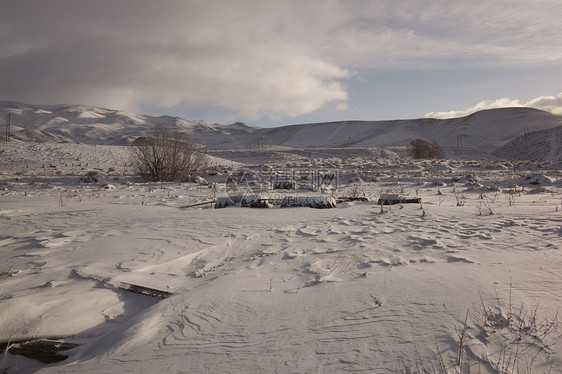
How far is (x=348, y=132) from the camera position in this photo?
74.4m

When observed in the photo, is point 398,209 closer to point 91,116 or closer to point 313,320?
point 313,320

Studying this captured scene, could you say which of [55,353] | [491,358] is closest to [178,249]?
[55,353]

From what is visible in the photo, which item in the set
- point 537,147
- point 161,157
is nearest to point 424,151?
point 537,147

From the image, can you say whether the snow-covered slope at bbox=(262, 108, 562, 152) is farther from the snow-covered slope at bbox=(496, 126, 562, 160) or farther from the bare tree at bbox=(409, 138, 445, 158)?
the bare tree at bbox=(409, 138, 445, 158)

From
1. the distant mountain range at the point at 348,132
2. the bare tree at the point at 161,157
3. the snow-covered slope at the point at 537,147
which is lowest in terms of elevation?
the bare tree at the point at 161,157

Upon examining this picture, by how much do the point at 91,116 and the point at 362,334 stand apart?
121 m

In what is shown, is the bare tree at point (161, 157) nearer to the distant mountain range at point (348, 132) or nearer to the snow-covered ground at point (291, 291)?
the snow-covered ground at point (291, 291)

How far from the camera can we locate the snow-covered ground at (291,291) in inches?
56.3

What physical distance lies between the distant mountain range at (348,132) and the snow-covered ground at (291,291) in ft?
106

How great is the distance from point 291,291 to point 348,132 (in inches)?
2978

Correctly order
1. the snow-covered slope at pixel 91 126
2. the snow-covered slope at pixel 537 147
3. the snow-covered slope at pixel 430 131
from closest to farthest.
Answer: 1. the snow-covered slope at pixel 537 147
2. the snow-covered slope at pixel 430 131
3. the snow-covered slope at pixel 91 126

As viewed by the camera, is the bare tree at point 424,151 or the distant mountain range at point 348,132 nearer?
the bare tree at point 424,151

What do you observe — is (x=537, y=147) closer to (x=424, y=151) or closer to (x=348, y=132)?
(x=424, y=151)

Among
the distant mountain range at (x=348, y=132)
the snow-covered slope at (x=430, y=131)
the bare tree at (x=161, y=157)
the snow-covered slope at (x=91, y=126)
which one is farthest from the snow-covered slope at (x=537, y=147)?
the snow-covered slope at (x=91, y=126)
